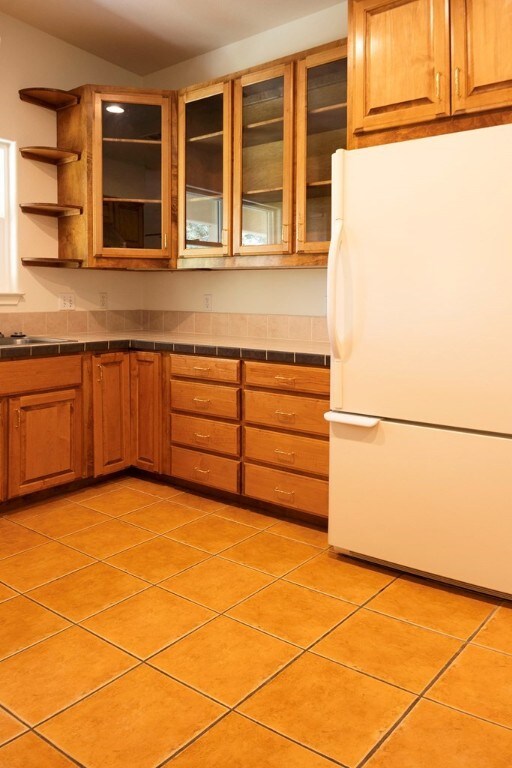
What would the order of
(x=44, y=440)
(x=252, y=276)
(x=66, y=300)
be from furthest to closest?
1. (x=66, y=300)
2. (x=252, y=276)
3. (x=44, y=440)

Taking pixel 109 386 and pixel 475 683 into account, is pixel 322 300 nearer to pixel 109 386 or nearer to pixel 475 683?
pixel 109 386

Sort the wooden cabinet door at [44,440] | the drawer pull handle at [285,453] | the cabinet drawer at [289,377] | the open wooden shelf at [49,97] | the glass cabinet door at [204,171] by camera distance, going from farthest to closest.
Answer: the open wooden shelf at [49,97]
the glass cabinet door at [204,171]
the wooden cabinet door at [44,440]
the drawer pull handle at [285,453]
the cabinet drawer at [289,377]

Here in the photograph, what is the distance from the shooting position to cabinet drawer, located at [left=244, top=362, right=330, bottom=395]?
287 centimetres

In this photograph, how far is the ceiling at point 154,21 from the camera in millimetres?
3295

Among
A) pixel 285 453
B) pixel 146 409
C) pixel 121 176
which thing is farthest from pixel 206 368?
pixel 121 176

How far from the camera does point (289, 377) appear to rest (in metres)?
2.96

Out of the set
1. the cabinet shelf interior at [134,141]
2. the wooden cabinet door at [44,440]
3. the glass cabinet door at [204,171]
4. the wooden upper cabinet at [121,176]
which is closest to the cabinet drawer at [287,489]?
the wooden cabinet door at [44,440]

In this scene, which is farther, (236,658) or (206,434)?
(206,434)

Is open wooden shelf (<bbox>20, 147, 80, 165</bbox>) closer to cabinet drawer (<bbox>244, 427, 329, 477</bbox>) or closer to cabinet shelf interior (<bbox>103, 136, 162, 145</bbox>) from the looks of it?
cabinet shelf interior (<bbox>103, 136, 162, 145</bbox>)

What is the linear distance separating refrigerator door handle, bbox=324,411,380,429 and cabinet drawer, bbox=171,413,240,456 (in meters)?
0.79

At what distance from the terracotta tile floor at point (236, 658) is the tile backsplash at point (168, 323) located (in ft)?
3.86

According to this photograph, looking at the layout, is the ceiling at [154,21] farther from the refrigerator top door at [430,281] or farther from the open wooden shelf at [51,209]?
the refrigerator top door at [430,281]

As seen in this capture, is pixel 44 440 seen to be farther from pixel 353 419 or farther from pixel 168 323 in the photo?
pixel 353 419

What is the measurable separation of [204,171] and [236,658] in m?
2.56
